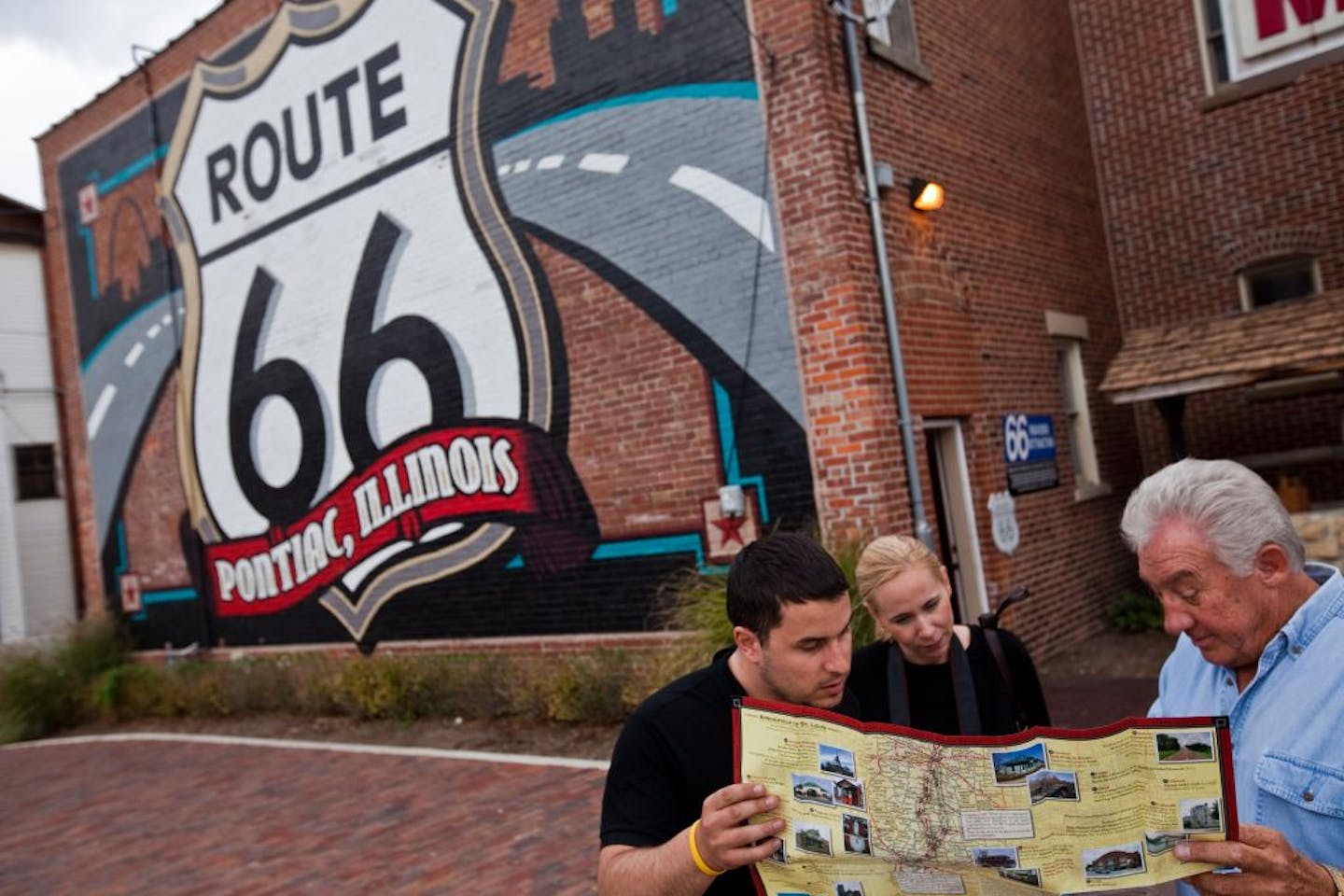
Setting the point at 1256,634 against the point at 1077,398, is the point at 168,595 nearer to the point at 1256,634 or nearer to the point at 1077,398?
the point at 1077,398

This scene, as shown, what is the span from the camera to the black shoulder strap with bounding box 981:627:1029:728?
3.37 m

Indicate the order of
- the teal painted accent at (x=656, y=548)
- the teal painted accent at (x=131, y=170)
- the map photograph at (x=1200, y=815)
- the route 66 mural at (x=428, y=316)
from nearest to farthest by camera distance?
the map photograph at (x=1200, y=815) < the route 66 mural at (x=428, y=316) < the teal painted accent at (x=656, y=548) < the teal painted accent at (x=131, y=170)

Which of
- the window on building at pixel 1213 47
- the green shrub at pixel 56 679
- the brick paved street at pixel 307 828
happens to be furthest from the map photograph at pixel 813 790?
the green shrub at pixel 56 679

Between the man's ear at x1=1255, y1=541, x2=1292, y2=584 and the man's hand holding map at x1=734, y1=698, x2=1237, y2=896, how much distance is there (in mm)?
359

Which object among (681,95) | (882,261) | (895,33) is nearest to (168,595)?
(681,95)

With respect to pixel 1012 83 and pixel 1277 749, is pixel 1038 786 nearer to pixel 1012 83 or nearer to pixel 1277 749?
pixel 1277 749

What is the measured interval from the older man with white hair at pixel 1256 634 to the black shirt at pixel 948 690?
1229 mm

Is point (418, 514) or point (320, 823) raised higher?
point (418, 514)

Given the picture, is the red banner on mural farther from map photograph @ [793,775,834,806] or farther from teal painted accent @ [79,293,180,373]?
map photograph @ [793,775,834,806]

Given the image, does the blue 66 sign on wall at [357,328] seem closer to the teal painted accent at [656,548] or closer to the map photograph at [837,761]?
the teal painted accent at [656,548]

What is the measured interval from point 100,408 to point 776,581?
15.2 m

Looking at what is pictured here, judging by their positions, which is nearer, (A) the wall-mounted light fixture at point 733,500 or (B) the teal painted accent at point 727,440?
(A) the wall-mounted light fixture at point 733,500

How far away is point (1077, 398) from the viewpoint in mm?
11320

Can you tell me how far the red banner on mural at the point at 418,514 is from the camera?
974cm
